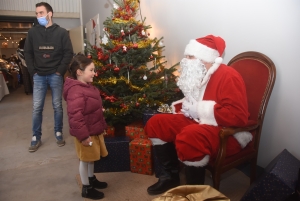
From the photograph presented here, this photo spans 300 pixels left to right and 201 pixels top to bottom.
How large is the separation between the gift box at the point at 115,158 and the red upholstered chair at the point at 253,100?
86 cm

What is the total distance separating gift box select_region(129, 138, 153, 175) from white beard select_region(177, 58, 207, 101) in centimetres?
61

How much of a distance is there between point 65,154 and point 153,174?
3.61ft

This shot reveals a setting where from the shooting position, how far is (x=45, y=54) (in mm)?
2740

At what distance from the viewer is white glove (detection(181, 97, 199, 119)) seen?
5.72 feet

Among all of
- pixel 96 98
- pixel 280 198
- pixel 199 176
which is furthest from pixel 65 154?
pixel 280 198

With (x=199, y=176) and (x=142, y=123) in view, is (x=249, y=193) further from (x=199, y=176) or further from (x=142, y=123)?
(x=142, y=123)

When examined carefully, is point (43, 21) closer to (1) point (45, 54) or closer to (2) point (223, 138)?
(1) point (45, 54)

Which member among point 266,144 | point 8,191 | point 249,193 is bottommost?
point 8,191

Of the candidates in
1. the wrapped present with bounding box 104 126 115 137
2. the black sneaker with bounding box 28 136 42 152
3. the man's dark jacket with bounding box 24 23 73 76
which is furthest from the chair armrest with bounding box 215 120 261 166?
the black sneaker with bounding box 28 136 42 152

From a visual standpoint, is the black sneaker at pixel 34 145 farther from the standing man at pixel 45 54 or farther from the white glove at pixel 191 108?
the white glove at pixel 191 108

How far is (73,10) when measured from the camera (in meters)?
7.09

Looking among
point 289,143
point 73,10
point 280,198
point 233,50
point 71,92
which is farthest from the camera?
point 73,10

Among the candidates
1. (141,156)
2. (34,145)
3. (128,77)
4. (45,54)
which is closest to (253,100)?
(141,156)

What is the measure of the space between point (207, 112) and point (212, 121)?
7 cm
